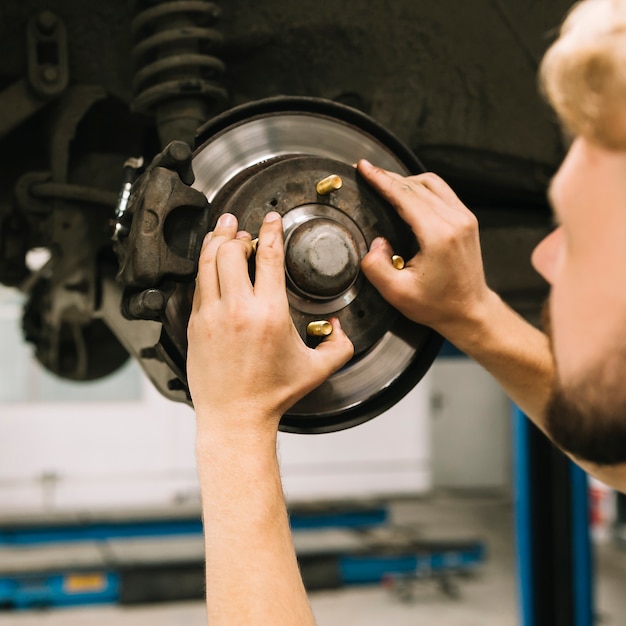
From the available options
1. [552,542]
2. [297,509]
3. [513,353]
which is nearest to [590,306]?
[513,353]

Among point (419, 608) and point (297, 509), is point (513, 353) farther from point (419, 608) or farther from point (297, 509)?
point (297, 509)

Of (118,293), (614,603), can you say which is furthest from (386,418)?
(118,293)

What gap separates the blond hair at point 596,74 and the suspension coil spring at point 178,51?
1.22 ft

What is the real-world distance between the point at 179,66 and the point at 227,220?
0.24m

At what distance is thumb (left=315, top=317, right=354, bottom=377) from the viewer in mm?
635

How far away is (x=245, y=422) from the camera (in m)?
0.59

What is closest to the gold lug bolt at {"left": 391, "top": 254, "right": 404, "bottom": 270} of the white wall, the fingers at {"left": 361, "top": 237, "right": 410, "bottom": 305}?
the fingers at {"left": 361, "top": 237, "right": 410, "bottom": 305}

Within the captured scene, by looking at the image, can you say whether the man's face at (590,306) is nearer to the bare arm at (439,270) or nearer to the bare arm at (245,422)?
the bare arm at (439,270)

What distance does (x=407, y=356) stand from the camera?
744 mm

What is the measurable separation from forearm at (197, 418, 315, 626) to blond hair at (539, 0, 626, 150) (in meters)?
0.32

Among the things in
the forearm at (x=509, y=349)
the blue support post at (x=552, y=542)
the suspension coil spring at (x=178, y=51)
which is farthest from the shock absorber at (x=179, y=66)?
the blue support post at (x=552, y=542)

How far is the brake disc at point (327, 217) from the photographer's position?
658 mm

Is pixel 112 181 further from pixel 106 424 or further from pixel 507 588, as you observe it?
pixel 106 424

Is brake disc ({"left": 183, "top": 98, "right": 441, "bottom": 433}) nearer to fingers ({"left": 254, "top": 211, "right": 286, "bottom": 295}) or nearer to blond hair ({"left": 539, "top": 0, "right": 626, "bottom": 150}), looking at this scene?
fingers ({"left": 254, "top": 211, "right": 286, "bottom": 295})
